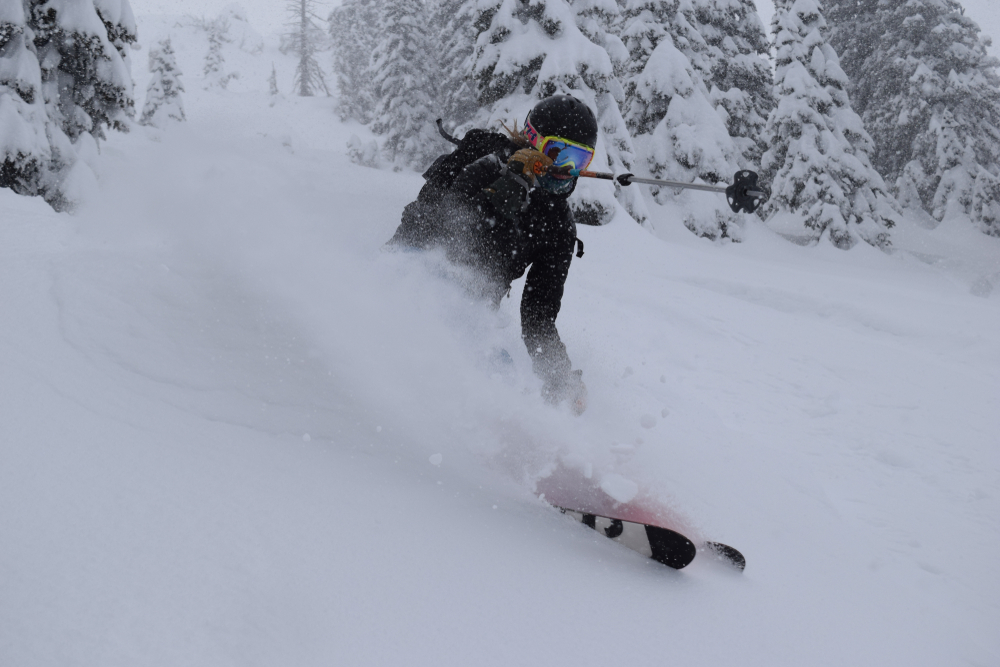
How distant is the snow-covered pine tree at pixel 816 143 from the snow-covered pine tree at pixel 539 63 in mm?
9761

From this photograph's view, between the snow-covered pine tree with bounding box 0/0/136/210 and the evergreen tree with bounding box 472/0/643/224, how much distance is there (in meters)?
7.53

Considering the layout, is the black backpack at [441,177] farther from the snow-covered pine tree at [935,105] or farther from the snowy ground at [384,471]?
the snow-covered pine tree at [935,105]

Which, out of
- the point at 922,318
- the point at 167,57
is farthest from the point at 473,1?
the point at 167,57

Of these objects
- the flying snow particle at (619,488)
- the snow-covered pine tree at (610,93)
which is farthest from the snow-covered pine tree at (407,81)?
the flying snow particle at (619,488)

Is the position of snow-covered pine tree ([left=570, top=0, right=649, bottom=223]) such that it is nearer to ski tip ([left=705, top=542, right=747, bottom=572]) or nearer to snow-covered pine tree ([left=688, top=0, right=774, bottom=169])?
snow-covered pine tree ([left=688, top=0, right=774, bottom=169])

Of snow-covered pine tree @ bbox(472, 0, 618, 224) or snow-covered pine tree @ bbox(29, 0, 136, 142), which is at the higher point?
snow-covered pine tree @ bbox(472, 0, 618, 224)

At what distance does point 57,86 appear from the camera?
29.3 ft

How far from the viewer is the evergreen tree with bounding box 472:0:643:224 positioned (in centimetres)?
1298

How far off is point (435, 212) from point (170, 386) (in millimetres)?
1793

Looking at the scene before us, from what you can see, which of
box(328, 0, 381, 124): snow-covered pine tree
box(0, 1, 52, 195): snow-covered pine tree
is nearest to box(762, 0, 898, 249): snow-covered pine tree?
box(0, 1, 52, 195): snow-covered pine tree

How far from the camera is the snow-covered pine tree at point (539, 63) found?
42.6 ft

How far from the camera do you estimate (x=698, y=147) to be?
729 inches

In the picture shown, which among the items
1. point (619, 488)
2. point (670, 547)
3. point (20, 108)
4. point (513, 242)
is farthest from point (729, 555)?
point (20, 108)

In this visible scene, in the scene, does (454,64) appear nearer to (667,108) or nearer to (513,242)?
(667,108)
